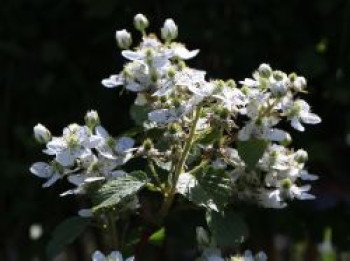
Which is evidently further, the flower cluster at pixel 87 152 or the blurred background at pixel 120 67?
the blurred background at pixel 120 67

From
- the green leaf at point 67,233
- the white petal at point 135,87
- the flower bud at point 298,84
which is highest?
the white petal at point 135,87

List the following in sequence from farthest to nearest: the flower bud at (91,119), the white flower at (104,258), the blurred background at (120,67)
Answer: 1. the blurred background at (120,67)
2. the flower bud at (91,119)
3. the white flower at (104,258)

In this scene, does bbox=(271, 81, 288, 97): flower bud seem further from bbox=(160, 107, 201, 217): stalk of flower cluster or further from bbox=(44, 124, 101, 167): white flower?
bbox=(44, 124, 101, 167): white flower

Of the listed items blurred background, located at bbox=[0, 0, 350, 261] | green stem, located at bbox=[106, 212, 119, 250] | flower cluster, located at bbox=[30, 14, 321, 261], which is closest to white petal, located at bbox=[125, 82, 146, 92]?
flower cluster, located at bbox=[30, 14, 321, 261]

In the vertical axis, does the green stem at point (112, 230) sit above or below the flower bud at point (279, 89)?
below

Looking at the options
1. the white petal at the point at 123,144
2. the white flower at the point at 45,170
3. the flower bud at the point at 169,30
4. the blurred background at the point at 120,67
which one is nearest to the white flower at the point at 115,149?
the white petal at the point at 123,144

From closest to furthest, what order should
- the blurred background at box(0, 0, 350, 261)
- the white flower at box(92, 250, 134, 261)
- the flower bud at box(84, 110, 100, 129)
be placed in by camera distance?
the white flower at box(92, 250, 134, 261) < the flower bud at box(84, 110, 100, 129) < the blurred background at box(0, 0, 350, 261)

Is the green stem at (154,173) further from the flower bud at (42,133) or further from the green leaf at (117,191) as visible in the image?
the flower bud at (42,133)
